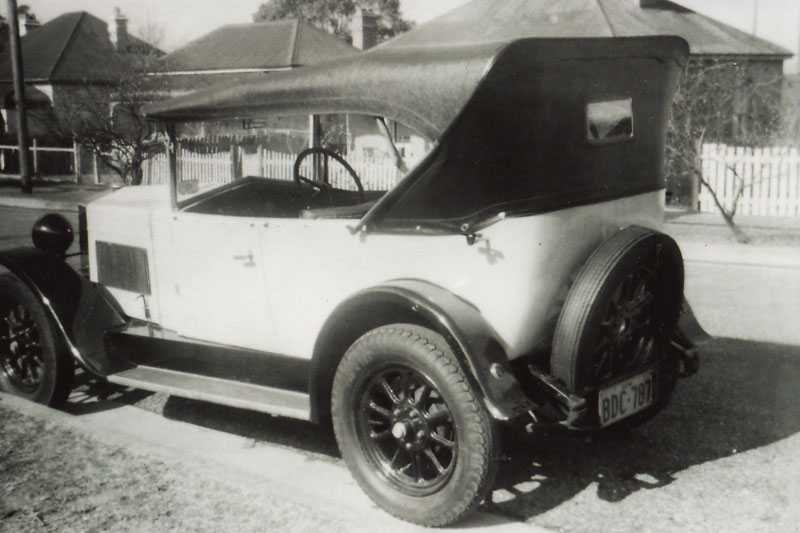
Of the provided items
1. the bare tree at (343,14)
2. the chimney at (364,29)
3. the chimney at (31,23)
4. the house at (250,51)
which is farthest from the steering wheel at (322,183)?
the bare tree at (343,14)

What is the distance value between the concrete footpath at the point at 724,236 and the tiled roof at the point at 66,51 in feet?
49.3

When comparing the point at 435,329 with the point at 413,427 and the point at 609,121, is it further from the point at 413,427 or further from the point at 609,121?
the point at 609,121

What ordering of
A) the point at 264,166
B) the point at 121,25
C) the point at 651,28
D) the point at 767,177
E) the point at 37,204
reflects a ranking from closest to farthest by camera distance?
1. the point at 767,177
2. the point at 37,204
3. the point at 264,166
4. the point at 651,28
5. the point at 121,25

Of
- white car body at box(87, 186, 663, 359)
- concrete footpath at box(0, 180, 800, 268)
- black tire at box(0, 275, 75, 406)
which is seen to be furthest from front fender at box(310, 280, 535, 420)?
concrete footpath at box(0, 180, 800, 268)

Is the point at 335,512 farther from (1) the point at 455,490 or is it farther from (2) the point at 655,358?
(2) the point at 655,358

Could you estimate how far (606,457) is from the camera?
13.1ft

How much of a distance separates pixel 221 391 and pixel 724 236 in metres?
9.80

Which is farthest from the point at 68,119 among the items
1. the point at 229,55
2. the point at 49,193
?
the point at 229,55

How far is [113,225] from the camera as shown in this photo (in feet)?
16.2

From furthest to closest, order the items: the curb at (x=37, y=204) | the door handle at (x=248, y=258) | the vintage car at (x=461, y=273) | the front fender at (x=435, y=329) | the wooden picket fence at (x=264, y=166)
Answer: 1. the wooden picket fence at (x=264, y=166)
2. the curb at (x=37, y=204)
3. the door handle at (x=248, y=258)
4. the vintage car at (x=461, y=273)
5. the front fender at (x=435, y=329)

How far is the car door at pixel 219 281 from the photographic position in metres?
4.05

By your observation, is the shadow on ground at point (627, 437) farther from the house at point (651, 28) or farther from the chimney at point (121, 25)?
the chimney at point (121, 25)

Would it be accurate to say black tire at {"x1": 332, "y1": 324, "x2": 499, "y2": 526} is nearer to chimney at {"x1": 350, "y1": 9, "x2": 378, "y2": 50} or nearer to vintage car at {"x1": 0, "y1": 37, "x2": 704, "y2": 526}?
vintage car at {"x1": 0, "y1": 37, "x2": 704, "y2": 526}

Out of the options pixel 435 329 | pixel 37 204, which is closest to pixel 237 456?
pixel 435 329
